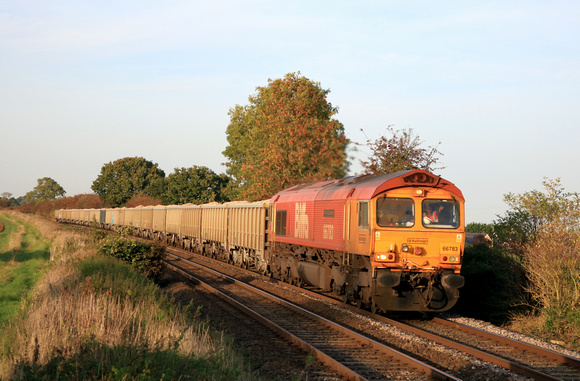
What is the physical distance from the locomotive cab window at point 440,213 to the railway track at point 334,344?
357cm

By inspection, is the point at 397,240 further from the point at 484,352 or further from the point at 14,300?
the point at 14,300

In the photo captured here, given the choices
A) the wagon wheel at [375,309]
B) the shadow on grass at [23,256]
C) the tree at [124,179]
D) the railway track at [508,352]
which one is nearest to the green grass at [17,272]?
the shadow on grass at [23,256]

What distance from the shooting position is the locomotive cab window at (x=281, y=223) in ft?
70.1

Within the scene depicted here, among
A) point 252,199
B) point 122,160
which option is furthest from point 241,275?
point 122,160

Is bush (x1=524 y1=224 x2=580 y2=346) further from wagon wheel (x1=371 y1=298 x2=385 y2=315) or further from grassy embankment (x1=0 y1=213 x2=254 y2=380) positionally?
grassy embankment (x1=0 y1=213 x2=254 y2=380)

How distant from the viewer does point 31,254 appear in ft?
125

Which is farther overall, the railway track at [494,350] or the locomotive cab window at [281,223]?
the locomotive cab window at [281,223]

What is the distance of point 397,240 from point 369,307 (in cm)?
285

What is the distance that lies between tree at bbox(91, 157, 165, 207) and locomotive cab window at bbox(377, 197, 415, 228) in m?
91.6

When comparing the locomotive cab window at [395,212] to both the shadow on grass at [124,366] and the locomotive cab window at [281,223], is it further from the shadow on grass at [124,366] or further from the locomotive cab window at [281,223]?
the locomotive cab window at [281,223]

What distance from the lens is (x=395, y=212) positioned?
550 inches

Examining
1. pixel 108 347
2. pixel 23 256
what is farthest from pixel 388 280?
pixel 23 256

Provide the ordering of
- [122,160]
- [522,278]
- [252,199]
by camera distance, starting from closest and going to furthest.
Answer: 1. [522,278]
2. [252,199]
3. [122,160]

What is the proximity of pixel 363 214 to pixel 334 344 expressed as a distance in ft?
13.3
